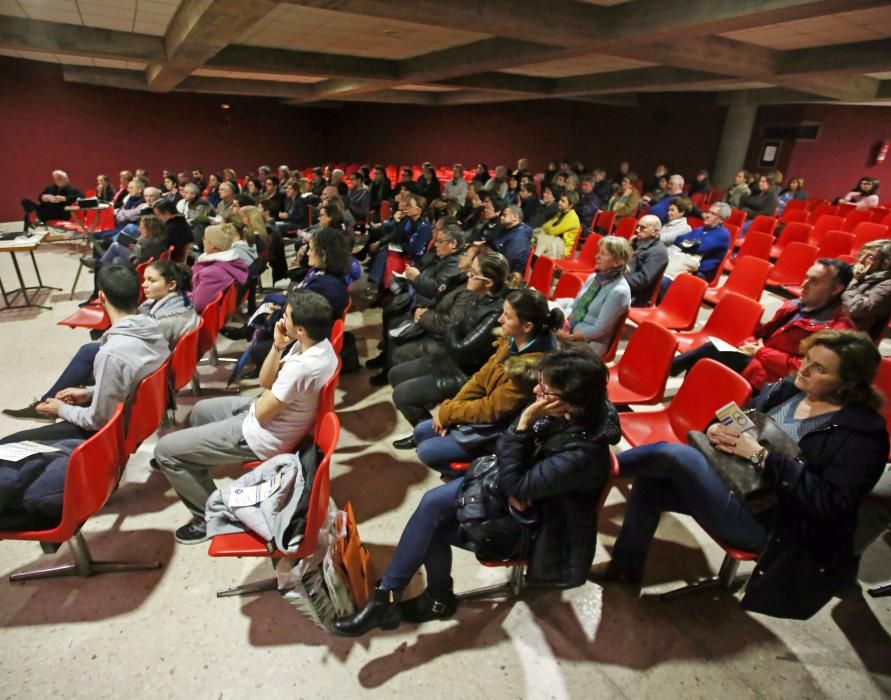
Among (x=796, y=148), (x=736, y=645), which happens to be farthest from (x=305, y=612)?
(x=796, y=148)

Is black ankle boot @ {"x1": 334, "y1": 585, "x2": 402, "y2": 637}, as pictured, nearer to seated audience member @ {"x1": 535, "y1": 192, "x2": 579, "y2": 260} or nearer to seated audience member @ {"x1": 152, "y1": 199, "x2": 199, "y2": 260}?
seated audience member @ {"x1": 152, "y1": 199, "x2": 199, "y2": 260}

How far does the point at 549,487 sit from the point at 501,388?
653 millimetres

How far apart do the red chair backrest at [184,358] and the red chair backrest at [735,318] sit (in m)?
3.32

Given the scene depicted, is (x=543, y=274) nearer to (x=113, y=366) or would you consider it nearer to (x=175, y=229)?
(x=113, y=366)

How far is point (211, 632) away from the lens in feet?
6.27

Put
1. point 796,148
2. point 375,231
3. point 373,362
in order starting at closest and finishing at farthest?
point 373,362 < point 375,231 < point 796,148

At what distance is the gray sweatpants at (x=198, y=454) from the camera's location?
2.11 m

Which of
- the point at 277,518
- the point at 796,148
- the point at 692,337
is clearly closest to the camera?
the point at 277,518

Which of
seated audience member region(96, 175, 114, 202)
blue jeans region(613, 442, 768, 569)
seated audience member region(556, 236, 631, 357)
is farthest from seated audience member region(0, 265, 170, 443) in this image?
seated audience member region(96, 175, 114, 202)

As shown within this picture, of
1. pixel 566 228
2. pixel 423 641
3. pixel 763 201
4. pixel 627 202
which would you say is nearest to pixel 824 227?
pixel 763 201

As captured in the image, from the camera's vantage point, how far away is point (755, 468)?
167 cm

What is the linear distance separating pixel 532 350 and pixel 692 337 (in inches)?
71.9

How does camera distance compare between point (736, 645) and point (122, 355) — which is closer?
point (736, 645)

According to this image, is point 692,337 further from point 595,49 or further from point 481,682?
point 595,49
